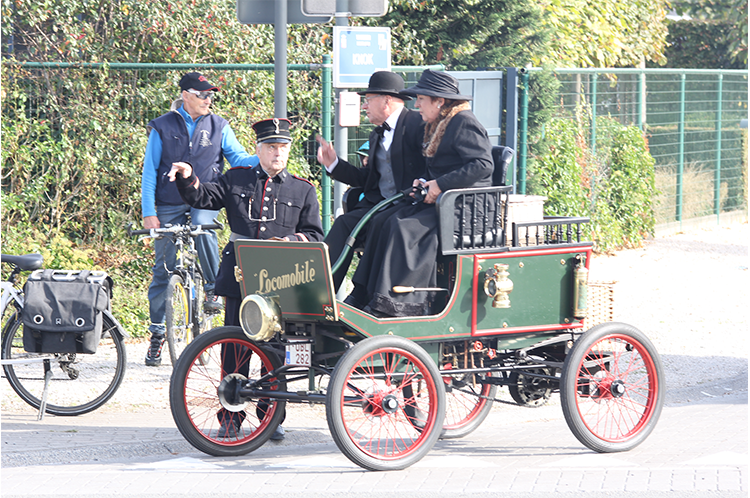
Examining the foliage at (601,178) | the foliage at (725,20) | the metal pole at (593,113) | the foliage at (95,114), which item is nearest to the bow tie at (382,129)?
the foliage at (95,114)

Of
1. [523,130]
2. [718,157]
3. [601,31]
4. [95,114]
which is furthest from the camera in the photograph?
[601,31]

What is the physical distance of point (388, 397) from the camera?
543cm

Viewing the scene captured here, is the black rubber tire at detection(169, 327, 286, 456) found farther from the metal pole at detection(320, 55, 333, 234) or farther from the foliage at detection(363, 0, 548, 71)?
the foliage at detection(363, 0, 548, 71)

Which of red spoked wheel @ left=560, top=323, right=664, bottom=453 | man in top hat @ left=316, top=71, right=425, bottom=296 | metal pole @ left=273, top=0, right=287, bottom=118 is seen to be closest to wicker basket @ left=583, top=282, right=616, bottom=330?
red spoked wheel @ left=560, top=323, right=664, bottom=453

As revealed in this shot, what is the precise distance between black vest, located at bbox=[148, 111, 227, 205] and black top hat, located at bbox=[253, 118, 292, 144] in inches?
66.8

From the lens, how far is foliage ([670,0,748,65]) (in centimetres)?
2544

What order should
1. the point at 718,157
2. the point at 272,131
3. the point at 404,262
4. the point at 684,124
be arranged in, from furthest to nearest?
the point at 718,157, the point at 684,124, the point at 272,131, the point at 404,262

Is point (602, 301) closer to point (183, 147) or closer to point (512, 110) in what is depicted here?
point (183, 147)

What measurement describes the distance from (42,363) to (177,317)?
1229 millimetres

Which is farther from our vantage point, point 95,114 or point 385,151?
point 95,114

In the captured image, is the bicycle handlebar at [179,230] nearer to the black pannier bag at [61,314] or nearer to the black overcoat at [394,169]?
the black pannier bag at [61,314]

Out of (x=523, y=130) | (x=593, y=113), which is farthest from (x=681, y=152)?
(x=523, y=130)

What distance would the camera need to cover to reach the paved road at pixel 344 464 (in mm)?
5195

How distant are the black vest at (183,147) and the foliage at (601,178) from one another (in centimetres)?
535
